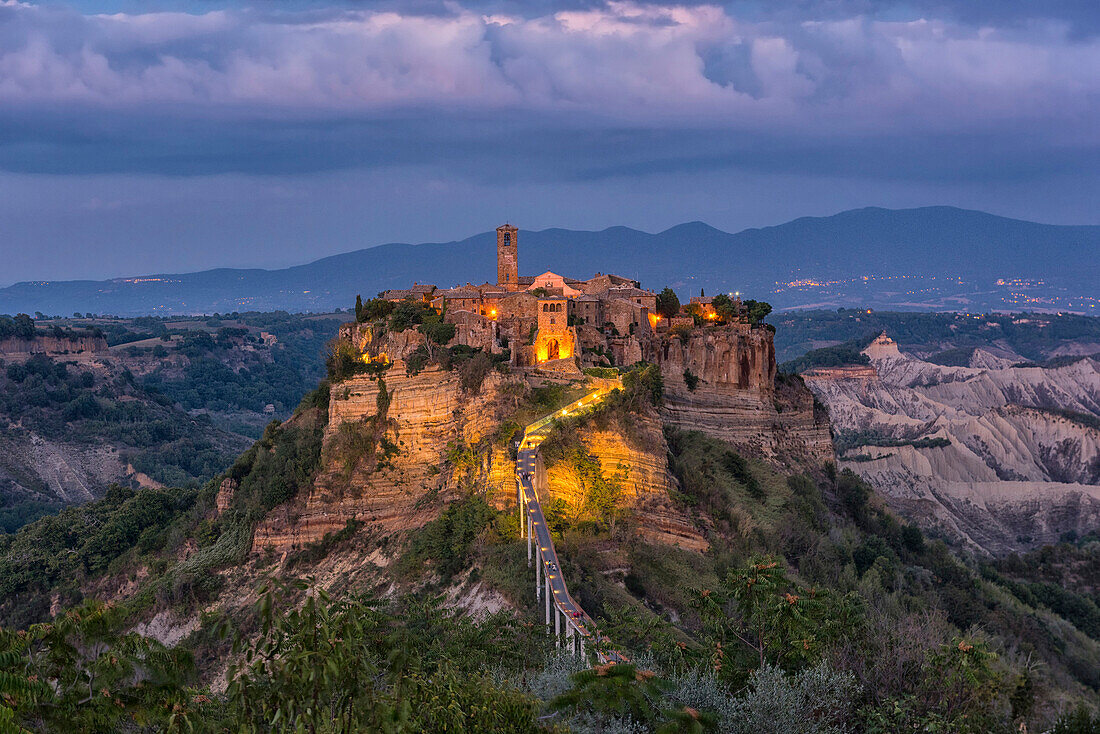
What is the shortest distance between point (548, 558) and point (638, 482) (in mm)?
7260

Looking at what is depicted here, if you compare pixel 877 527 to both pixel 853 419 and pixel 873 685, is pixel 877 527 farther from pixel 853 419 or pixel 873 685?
pixel 853 419

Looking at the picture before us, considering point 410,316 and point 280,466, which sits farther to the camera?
point 410,316

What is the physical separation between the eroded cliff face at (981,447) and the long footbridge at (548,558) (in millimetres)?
43181

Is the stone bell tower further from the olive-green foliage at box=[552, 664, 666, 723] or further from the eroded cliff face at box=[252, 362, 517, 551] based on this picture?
the olive-green foliage at box=[552, 664, 666, 723]

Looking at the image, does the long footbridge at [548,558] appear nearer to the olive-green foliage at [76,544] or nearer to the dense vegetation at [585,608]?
the dense vegetation at [585,608]

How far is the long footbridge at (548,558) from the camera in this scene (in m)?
20.9

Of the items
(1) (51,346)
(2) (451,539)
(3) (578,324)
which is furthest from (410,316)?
(1) (51,346)

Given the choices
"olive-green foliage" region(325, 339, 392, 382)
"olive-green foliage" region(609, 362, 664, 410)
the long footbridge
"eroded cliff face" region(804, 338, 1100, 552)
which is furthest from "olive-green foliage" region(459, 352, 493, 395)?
"eroded cliff face" region(804, 338, 1100, 552)

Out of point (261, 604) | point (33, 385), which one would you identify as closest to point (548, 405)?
point (261, 604)

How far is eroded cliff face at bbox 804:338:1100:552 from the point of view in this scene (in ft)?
228

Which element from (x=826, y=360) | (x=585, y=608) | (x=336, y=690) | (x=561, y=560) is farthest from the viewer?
(x=826, y=360)

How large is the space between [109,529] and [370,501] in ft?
59.1

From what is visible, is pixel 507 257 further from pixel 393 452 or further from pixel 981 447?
pixel 981 447

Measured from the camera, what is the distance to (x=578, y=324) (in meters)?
45.5
